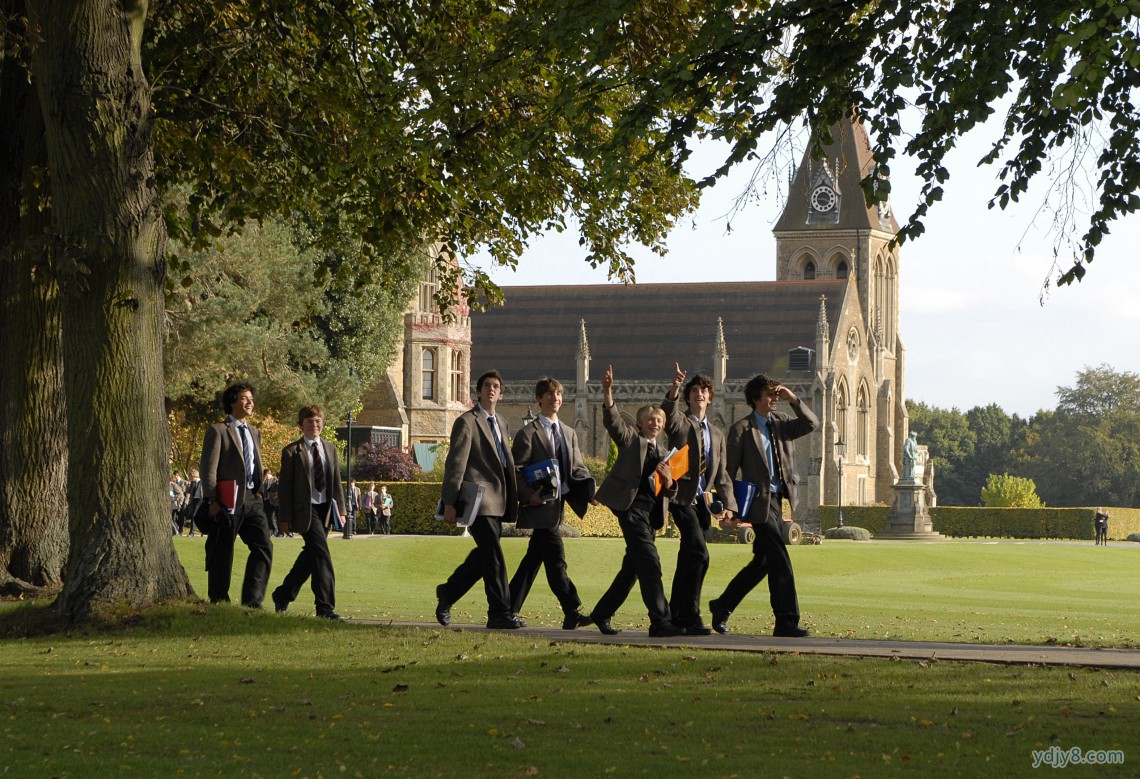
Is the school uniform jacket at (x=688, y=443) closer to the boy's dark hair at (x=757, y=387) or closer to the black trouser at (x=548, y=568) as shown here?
the boy's dark hair at (x=757, y=387)

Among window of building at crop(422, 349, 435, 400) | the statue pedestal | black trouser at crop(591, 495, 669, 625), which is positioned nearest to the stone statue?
the statue pedestal

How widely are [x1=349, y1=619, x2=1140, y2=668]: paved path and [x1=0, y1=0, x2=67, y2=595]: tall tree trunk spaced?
409 centimetres

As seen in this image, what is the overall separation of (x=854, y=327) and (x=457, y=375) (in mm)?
33359

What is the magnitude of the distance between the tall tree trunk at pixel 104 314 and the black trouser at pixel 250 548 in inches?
36.5

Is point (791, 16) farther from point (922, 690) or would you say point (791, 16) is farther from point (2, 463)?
point (2, 463)

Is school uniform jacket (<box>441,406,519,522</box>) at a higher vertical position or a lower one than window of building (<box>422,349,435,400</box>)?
lower

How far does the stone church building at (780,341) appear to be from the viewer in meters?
86.5

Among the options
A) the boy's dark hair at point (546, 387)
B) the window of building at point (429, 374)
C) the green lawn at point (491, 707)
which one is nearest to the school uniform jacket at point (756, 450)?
the boy's dark hair at point (546, 387)

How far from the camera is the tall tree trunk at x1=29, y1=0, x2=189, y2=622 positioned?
439 inches

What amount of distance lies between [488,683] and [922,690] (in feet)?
7.85

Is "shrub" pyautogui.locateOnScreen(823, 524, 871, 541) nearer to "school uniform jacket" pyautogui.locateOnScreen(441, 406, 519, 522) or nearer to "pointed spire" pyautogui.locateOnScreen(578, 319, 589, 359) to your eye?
"pointed spire" pyautogui.locateOnScreen(578, 319, 589, 359)

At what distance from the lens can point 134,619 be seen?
10891 mm

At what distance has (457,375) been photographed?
65375 mm

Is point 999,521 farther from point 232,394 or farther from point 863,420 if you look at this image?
point 232,394
